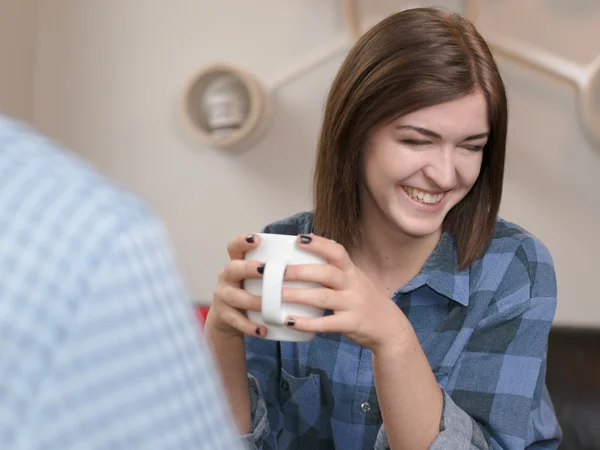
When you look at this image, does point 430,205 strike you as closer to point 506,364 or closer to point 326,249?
point 506,364

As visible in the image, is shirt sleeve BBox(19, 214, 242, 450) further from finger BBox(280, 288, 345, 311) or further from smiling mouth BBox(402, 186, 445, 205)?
smiling mouth BBox(402, 186, 445, 205)

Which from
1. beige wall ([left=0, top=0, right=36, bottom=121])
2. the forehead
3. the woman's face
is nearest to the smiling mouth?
the woman's face

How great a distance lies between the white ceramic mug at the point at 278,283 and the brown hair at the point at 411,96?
40 cm

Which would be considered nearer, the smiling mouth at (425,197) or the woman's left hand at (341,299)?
the woman's left hand at (341,299)

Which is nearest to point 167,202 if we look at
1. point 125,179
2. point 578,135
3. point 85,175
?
point 125,179

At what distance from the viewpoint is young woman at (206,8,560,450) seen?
98cm

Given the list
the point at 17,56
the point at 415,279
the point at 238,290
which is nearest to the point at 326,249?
the point at 238,290

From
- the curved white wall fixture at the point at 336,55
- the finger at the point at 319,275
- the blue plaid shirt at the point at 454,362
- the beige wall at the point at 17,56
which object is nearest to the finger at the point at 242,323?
the finger at the point at 319,275

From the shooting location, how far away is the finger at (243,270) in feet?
2.87

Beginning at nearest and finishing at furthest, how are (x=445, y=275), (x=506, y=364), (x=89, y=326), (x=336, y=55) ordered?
(x=89, y=326) → (x=506, y=364) → (x=445, y=275) → (x=336, y=55)

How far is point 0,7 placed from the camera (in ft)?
7.54

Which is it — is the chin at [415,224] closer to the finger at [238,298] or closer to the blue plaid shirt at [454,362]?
the blue plaid shirt at [454,362]

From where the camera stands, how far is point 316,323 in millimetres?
838

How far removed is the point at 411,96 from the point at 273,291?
46cm
